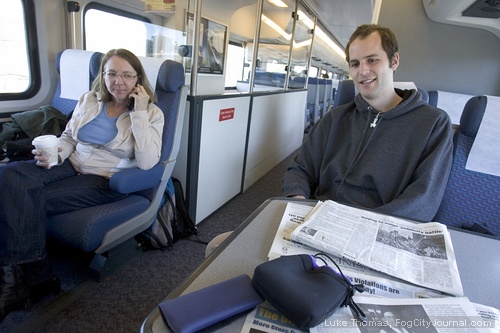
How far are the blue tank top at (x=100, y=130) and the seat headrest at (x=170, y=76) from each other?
37 centimetres

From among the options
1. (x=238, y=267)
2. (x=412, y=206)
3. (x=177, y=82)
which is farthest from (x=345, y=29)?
(x=238, y=267)

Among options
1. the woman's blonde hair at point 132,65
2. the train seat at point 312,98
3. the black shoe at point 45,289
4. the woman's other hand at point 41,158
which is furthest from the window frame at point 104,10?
the train seat at point 312,98

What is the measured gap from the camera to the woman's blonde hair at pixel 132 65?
1851 mm

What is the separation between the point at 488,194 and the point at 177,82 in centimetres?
184

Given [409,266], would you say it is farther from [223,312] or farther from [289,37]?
[289,37]

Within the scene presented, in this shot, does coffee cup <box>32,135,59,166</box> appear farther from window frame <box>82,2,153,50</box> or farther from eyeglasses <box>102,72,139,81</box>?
window frame <box>82,2,153,50</box>

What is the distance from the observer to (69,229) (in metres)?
1.54

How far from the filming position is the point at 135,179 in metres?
1.70

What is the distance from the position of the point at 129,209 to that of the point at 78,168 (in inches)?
18.6

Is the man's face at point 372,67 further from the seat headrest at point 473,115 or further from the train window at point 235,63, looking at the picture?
the train window at point 235,63

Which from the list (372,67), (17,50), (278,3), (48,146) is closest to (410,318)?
(372,67)

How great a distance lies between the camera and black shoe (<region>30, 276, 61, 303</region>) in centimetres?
162

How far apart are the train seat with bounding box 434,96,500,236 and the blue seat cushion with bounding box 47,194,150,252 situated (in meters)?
1.69

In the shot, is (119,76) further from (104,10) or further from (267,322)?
(267,322)
